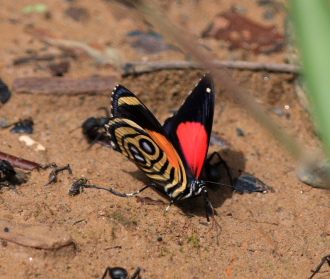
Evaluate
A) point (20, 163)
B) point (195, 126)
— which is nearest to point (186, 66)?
point (195, 126)

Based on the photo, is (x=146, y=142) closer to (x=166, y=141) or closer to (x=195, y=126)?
(x=166, y=141)

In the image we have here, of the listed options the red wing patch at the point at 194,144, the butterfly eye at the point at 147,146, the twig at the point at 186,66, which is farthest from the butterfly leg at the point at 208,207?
the twig at the point at 186,66

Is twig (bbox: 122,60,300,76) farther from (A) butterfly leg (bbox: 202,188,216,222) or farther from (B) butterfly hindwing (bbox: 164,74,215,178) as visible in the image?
(A) butterfly leg (bbox: 202,188,216,222)

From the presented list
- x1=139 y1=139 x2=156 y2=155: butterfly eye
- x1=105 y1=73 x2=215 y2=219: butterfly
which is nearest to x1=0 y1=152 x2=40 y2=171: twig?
x1=105 y1=73 x2=215 y2=219: butterfly

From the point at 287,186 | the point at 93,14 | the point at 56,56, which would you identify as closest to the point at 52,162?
the point at 56,56

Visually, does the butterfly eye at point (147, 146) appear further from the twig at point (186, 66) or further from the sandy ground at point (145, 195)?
the twig at point (186, 66)

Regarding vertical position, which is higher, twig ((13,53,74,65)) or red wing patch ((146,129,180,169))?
red wing patch ((146,129,180,169))

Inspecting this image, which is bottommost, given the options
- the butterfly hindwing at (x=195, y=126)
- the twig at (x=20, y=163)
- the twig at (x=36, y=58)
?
the twig at (x=20, y=163)
